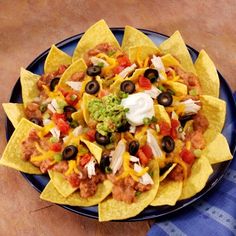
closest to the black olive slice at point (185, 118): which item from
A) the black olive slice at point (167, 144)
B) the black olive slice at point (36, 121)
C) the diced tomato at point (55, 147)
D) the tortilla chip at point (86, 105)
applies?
the black olive slice at point (167, 144)

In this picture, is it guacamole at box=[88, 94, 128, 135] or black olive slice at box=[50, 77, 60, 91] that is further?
black olive slice at box=[50, 77, 60, 91]

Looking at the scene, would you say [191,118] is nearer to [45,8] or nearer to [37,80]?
[37,80]

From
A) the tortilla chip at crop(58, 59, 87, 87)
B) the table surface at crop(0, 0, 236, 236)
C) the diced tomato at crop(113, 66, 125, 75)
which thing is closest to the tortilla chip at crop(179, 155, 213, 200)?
the diced tomato at crop(113, 66, 125, 75)

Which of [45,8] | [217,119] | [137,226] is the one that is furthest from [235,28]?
[137,226]

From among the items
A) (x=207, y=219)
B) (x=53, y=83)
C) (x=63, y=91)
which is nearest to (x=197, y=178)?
(x=207, y=219)

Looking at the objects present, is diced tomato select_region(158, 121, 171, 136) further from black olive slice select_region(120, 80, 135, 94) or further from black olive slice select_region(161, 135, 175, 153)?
black olive slice select_region(120, 80, 135, 94)
